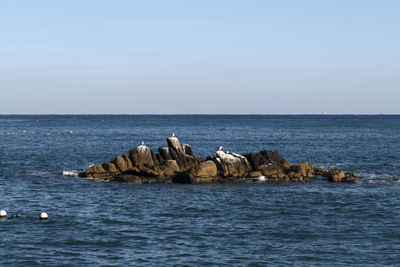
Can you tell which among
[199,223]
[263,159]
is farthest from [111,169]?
[199,223]

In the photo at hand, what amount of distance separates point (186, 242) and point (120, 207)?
10.3 m

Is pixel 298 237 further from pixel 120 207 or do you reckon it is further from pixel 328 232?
pixel 120 207

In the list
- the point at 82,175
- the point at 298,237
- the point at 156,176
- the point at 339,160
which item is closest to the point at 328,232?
the point at 298,237

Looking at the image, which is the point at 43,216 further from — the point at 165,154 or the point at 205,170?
the point at 165,154

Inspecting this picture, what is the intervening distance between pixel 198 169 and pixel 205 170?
0.69 meters

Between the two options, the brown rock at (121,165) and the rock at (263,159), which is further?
the brown rock at (121,165)

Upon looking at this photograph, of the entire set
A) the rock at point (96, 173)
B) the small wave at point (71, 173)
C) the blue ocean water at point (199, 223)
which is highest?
the rock at point (96, 173)

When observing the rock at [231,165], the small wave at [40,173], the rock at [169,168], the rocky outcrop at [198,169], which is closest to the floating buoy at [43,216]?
the rocky outcrop at [198,169]

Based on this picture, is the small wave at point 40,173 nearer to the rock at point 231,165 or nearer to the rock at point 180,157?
the rock at point 180,157

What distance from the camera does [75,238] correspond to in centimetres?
2881

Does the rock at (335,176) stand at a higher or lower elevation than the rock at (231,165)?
lower

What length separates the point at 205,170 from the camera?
49.6 metres

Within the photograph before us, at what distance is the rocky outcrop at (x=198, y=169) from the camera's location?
4966 cm

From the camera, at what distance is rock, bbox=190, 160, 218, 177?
49500 millimetres
